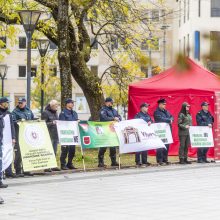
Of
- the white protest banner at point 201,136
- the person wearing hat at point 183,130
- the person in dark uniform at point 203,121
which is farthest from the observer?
the person in dark uniform at point 203,121

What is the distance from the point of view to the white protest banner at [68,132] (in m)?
17.2

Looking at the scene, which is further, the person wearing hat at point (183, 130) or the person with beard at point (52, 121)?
the person wearing hat at point (183, 130)

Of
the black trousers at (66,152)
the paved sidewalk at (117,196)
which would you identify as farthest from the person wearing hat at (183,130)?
the black trousers at (66,152)

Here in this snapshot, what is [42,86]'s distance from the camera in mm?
27094

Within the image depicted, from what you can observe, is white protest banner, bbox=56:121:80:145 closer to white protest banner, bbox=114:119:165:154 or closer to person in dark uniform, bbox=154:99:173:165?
white protest banner, bbox=114:119:165:154

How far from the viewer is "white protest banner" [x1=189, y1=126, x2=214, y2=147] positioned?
21.2m

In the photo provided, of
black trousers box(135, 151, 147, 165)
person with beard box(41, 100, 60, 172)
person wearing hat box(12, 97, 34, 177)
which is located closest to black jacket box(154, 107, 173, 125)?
black trousers box(135, 151, 147, 165)

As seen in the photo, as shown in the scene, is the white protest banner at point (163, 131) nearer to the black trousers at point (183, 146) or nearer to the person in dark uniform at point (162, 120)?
the person in dark uniform at point (162, 120)

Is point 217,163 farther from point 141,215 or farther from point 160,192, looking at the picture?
point 141,215

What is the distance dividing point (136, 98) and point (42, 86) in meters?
4.80

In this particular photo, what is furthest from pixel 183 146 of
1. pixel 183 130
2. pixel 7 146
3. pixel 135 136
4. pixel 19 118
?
pixel 7 146

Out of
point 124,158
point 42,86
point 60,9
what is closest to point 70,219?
point 60,9

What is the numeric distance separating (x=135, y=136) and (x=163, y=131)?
1472mm

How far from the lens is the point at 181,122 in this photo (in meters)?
20.9
